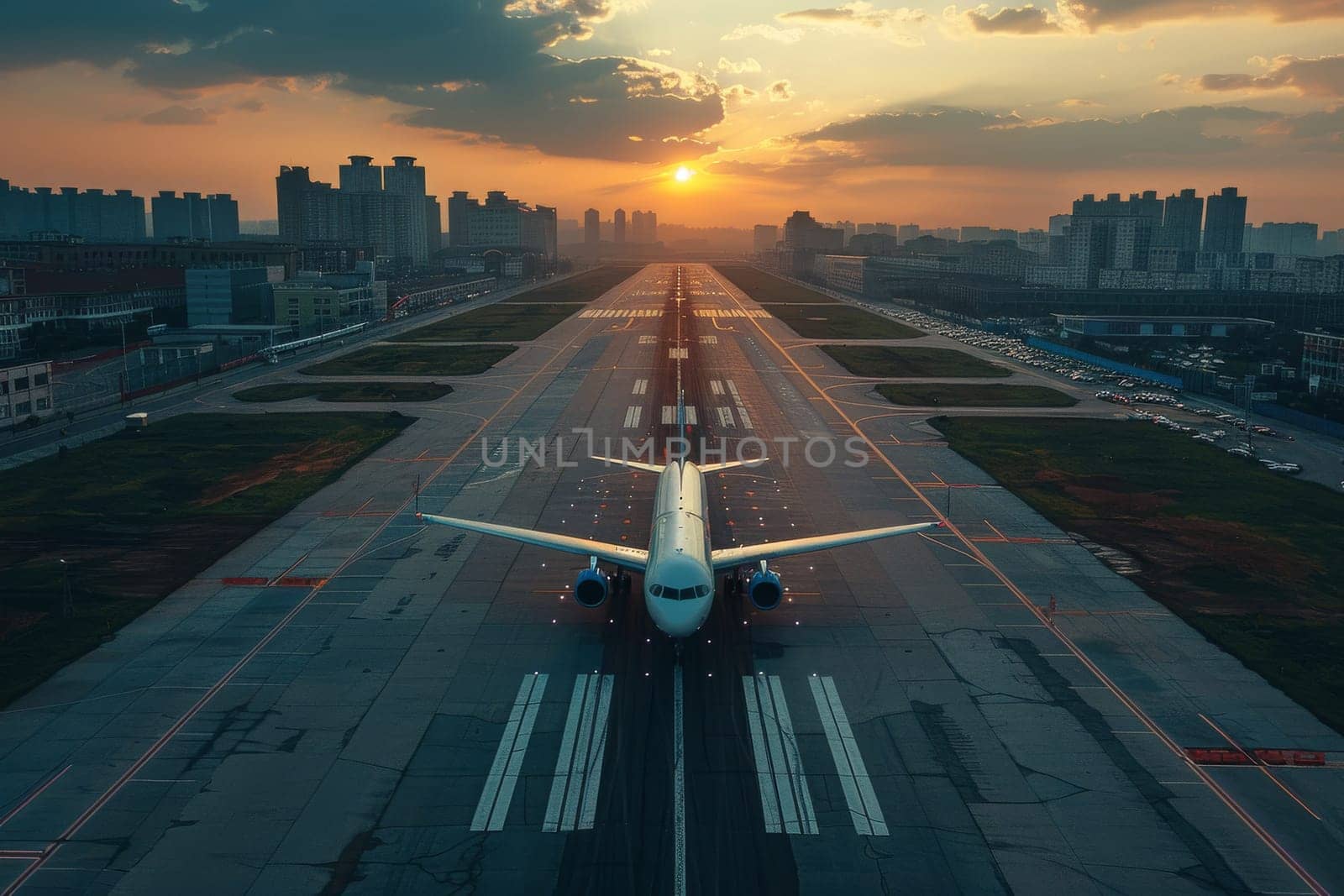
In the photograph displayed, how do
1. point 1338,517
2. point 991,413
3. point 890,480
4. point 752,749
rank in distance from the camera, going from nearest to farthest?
1. point 752,749
2. point 1338,517
3. point 890,480
4. point 991,413

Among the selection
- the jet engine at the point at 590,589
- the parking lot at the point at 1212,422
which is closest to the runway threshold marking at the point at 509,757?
the jet engine at the point at 590,589

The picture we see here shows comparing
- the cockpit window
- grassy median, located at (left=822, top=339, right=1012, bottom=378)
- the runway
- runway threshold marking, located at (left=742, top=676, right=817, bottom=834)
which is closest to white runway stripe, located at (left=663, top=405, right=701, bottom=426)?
the runway

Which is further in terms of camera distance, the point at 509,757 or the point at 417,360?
the point at 417,360

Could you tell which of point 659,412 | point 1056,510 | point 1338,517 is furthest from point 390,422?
point 1338,517

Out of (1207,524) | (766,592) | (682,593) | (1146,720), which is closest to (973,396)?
(1207,524)

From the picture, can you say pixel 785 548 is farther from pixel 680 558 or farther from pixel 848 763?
pixel 848 763

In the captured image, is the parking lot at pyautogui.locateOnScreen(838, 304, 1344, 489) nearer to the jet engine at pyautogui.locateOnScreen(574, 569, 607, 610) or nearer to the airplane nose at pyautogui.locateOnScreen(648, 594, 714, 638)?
the airplane nose at pyautogui.locateOnScreen(648, 594, 714, 638)

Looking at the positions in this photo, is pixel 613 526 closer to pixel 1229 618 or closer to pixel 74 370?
pixel 1229 618

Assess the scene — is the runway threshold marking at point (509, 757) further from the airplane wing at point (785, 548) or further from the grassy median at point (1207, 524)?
the grassy median at point (1207, 524)
